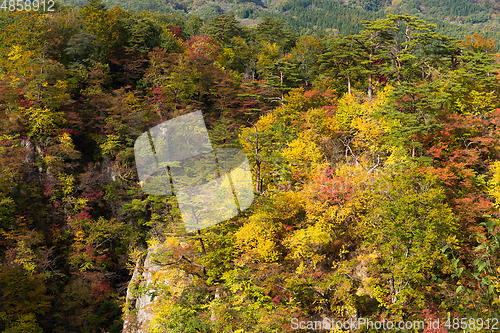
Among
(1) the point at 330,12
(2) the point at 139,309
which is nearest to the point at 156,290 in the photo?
(2) the point at 139,309

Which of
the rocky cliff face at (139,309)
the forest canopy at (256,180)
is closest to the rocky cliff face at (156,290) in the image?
the rocky cliff face at (139,309)

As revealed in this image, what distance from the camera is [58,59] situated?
32125mm

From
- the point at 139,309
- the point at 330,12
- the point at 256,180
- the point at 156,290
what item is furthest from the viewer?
the point at 330,12

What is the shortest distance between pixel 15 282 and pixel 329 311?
19.1 metres

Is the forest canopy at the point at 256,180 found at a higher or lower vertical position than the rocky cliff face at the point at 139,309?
higher

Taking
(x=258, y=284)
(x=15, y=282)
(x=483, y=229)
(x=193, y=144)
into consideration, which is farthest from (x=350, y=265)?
(x=15, y=282)

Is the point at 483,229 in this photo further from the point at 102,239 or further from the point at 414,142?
the point at 102,239

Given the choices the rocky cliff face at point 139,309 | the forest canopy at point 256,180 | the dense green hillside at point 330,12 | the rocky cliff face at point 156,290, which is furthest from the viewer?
the dense green hillside at point 330,12

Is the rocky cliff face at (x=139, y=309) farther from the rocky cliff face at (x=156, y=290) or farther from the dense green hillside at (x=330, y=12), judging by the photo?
the dense green hillside at (x=330, y=12)

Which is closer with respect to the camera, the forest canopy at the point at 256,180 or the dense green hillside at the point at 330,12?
the forest canopy at the point at 256,180

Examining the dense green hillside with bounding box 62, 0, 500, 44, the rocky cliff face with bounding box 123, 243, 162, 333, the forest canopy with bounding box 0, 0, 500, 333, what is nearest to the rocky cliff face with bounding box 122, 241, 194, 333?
the rocky cliff face with bounding box 123, 243, 162, 333

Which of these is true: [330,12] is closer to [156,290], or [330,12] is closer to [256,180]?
[256,180]

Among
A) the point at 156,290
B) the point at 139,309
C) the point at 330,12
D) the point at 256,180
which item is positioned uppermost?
the point at 256,180

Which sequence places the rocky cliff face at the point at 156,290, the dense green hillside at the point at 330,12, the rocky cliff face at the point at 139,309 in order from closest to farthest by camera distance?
the rocky cliff face at the point at 156,290 < the rocky cliff face at the point at 139,309 < the dense green hillside at the point at 330,12
